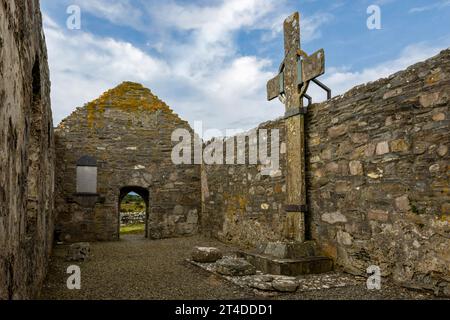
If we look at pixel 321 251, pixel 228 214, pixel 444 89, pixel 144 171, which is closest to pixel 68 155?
pixel 144 171

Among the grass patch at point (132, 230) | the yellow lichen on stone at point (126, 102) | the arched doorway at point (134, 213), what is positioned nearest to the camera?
the yellow lichen on stone at point (126, 102)

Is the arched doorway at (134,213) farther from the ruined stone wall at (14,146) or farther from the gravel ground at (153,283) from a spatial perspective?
the ruined stone wall at (14,146)

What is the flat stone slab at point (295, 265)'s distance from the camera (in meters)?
5.20

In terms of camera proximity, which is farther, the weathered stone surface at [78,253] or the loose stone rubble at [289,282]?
the weathered stone surface at [78,253]

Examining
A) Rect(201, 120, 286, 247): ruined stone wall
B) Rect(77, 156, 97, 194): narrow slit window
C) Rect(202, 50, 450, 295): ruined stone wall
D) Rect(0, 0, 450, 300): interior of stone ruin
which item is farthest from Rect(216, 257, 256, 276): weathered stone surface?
Rect(77, 156, 97, 194): narrow slit window

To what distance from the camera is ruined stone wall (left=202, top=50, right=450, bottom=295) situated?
4.00 metres

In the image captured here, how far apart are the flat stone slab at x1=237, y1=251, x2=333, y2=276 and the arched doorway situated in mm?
6567

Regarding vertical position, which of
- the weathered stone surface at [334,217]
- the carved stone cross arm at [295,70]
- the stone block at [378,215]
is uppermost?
the carved stone cross arm at [295,70]

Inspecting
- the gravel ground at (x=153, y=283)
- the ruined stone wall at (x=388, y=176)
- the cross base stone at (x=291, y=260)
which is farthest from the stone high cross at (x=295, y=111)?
the gravel ground at (x=153, y=283)

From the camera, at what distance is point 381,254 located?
4.65 metres

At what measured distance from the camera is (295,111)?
6188 mm

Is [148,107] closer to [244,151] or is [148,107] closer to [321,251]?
[244,151]

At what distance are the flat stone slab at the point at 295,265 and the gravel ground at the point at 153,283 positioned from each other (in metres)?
0.73
